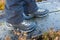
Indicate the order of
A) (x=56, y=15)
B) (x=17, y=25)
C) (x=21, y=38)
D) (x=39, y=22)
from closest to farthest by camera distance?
(x=21, y=38), (x=17, y=25), (x=39, y=22), (x=56, y=15)

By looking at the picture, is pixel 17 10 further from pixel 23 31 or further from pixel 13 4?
pixel 23 31

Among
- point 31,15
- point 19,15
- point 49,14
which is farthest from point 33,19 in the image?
point 19,15

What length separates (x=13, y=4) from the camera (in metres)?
1.84

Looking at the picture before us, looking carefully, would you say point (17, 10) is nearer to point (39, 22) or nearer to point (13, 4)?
point (13, 4)

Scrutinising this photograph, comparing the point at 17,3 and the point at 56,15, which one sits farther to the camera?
the point at 56,15

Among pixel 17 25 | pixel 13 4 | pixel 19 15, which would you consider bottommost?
pixel 17 25

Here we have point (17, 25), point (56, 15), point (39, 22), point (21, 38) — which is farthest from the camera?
point (56, 15)

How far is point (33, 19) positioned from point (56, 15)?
0.31 m

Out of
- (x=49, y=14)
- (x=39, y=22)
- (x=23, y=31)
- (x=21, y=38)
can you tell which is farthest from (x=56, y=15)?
(x=21, y=38)

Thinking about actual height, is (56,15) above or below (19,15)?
below

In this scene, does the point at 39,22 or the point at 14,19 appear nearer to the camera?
the point at 14,19

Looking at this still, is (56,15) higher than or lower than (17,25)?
lower

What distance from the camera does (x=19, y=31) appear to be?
2.01m

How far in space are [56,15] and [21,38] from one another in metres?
0.75
